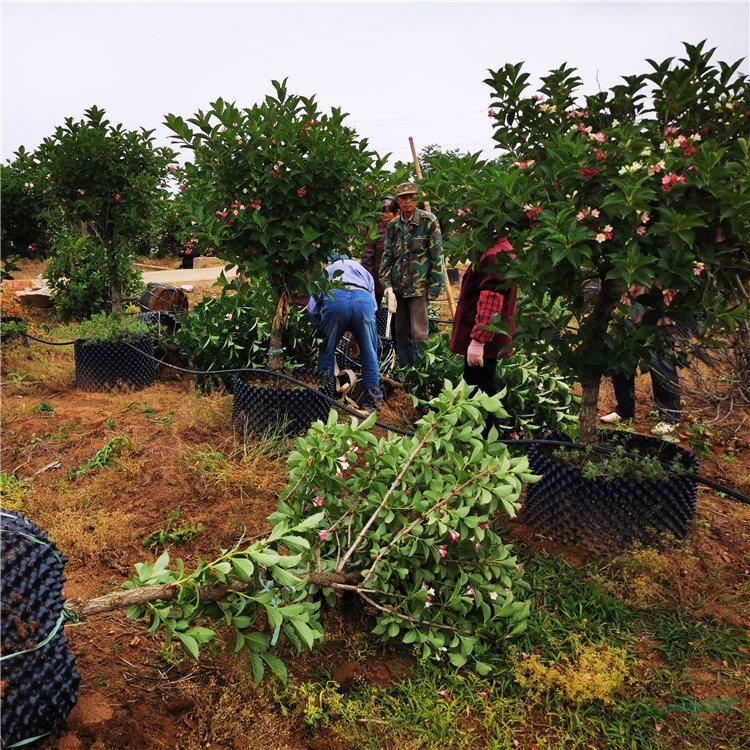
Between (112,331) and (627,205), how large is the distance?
524 cm

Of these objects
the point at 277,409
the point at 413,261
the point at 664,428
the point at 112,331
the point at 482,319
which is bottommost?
the point at 664,428

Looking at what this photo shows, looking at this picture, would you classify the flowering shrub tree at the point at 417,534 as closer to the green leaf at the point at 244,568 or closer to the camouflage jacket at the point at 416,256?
the green leaf at the point at 244,568

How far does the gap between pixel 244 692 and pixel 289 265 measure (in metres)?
3.23

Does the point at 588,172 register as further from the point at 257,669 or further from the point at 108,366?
the point at 108,366

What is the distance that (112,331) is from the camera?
6.56m

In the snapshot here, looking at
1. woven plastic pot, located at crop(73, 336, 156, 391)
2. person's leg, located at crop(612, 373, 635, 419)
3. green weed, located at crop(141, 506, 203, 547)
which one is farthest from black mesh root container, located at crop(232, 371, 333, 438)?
person's leg, located at crop(612, 373, 635, 419)

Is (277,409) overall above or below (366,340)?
below

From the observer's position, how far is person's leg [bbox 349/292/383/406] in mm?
5598

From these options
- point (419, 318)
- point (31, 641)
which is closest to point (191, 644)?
point (31, 641)

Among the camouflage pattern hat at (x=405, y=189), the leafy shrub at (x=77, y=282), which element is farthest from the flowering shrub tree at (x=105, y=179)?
the camouflage pattern hat at (x=405, y=189)

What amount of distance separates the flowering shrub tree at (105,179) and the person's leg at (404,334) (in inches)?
120

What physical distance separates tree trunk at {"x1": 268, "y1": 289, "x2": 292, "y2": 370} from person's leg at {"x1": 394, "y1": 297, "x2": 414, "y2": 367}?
1735 mm

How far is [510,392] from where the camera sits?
526cm

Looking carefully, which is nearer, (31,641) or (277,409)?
(31,641)
